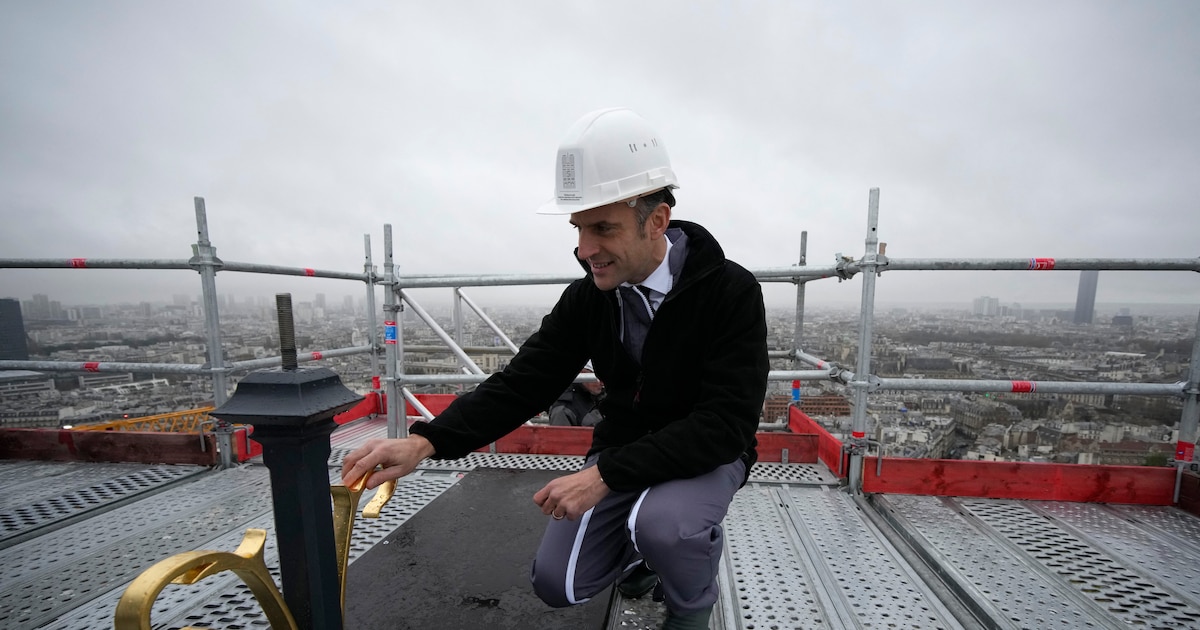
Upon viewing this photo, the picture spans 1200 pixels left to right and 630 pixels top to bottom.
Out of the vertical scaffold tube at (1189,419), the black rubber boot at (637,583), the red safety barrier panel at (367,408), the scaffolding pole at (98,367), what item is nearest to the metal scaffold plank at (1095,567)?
the vertical scaffold tube at (1189,419)

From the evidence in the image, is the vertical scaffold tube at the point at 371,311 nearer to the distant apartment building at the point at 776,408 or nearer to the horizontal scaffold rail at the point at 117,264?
the horizontal scaffold rail at the point at 117,264

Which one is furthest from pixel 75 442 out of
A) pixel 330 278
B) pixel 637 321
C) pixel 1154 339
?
pixel 1154 339

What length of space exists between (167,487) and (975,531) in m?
4.53

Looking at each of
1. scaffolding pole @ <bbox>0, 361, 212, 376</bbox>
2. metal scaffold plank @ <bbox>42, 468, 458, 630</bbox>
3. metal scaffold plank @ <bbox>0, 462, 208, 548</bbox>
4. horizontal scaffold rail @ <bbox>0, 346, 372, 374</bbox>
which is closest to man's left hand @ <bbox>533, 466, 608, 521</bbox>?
metal scaffold plank @ <bbox>42, 468, 458, 630</bbox>

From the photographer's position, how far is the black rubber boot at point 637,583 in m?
1.76

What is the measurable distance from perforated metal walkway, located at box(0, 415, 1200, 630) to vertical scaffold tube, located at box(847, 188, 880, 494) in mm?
210

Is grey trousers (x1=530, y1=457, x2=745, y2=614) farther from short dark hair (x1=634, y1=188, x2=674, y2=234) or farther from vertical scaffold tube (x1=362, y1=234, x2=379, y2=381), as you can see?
vertical scaffold tube (x1=362, y1=234, x2=379, y2=381)

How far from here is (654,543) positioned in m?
1.32

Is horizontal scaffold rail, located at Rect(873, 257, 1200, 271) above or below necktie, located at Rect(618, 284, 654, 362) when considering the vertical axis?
above

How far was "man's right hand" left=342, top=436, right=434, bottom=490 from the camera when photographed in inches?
→ 48.1

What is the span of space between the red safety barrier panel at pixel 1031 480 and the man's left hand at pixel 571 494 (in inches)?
81.8

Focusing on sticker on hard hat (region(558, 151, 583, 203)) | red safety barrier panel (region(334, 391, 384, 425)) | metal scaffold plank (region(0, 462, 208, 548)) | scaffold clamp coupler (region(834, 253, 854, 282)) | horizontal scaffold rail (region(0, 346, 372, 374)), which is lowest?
red safety barrier panel (region(334, 391, 384, 425))

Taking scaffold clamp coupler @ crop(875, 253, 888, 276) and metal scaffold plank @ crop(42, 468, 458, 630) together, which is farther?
scaffold clamp coupler @ crop(875, 253, 888, 276)

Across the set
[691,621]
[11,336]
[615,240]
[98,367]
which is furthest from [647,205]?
[11,336]
